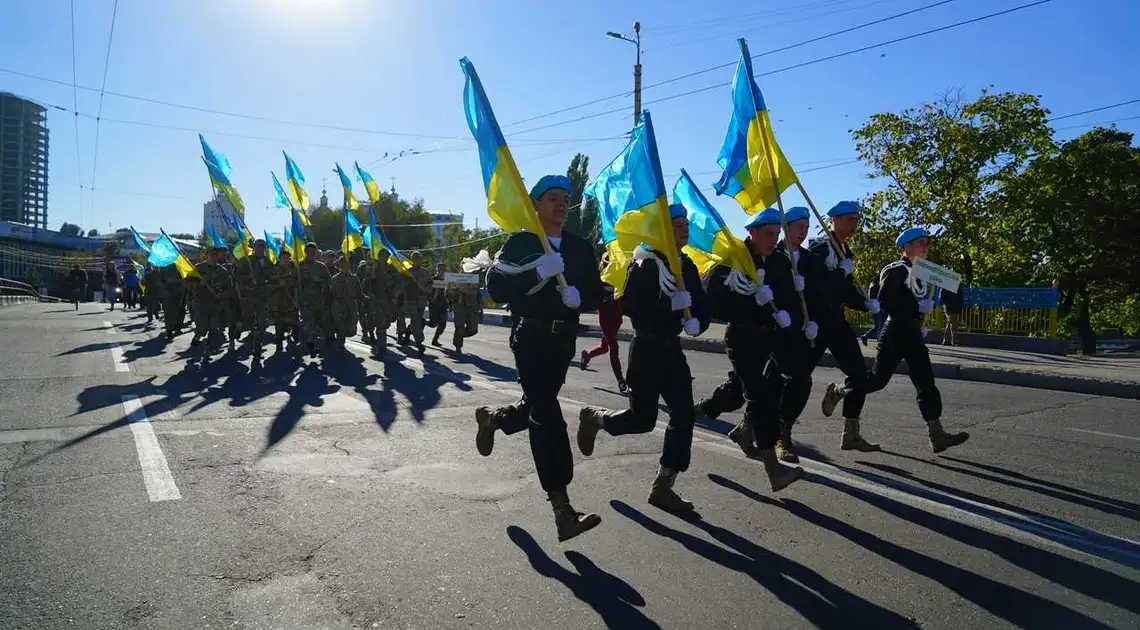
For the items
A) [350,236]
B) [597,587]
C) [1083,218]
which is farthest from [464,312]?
[1083,218]

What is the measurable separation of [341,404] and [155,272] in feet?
52.5

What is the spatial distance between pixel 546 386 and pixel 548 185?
3.74 feet

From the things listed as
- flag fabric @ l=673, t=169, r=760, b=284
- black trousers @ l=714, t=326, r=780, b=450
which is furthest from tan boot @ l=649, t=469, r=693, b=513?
flag fabric @ l=673, t=169, r=760, b=284

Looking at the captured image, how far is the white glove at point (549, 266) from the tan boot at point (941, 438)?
350cm

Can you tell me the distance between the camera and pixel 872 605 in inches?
135

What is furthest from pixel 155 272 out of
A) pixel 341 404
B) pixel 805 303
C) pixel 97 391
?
pixel 805 303

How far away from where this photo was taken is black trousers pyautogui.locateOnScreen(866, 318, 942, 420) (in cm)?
619

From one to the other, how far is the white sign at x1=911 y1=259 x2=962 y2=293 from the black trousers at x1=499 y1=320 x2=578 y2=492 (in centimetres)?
316

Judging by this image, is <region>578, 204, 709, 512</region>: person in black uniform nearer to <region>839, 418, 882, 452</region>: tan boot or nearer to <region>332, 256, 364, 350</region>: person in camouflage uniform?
<region>839, 418, 882, 452</region>: tan boot

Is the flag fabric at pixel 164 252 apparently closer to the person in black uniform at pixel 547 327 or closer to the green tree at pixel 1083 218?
the person in black uniform at pixel 547 327

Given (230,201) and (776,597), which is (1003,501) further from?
(230,201)

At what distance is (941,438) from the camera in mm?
6109

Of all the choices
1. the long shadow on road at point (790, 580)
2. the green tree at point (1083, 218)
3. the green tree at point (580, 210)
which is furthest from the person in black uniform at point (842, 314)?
the green tree at point (580, 210)

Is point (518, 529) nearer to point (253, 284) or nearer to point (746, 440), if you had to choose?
point (746, 440)
